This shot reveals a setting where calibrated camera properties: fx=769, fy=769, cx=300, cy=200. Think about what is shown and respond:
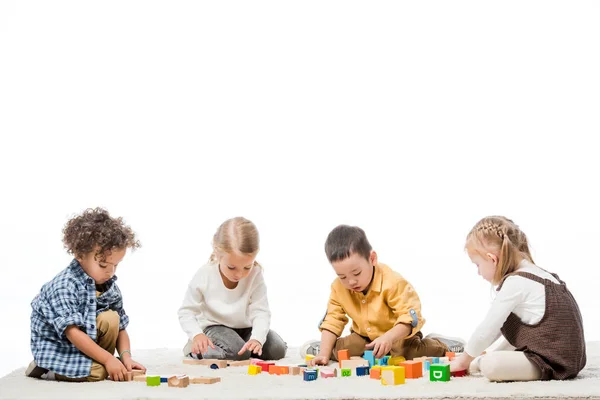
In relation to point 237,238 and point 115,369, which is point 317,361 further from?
point 115,369

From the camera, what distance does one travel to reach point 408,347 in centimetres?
309

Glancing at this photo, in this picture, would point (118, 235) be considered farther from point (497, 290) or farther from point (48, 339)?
point (497, 290)

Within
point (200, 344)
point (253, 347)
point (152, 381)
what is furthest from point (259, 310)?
point (152, 381)

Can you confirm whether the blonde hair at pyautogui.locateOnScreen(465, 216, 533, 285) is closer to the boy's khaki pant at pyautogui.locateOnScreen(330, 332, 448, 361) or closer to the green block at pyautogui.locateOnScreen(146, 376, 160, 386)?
the boy's khaki pant at pyautogui.locateOnScreen(330, 332, 448, 361)

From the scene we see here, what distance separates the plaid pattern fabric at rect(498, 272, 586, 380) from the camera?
241cm

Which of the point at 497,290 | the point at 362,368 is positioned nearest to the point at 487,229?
the point at 497,290

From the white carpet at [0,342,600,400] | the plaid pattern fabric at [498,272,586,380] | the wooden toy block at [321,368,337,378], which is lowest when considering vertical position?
the white carpet at [0,342,600,400]

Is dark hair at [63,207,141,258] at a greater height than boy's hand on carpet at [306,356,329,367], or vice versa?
dark hair at [63,207,141,258]

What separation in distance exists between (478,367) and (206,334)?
4.18 ft

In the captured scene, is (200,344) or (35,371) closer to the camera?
(35,371)

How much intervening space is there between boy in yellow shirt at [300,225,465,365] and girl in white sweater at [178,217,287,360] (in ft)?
0.94

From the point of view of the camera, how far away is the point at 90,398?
215 centimetres

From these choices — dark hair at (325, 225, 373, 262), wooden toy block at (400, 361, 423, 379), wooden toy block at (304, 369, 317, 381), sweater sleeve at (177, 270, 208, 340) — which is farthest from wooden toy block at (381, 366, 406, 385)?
sweater sleeve at (177, 270, 208, 340)

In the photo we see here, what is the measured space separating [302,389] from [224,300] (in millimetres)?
1197
